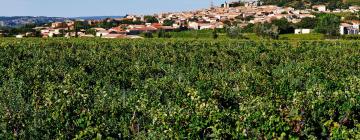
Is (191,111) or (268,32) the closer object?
(191,111)

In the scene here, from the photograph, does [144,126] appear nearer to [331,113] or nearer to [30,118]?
[30,118]

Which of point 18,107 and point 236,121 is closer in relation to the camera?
point 236,121

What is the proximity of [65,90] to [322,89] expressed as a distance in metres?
7.01

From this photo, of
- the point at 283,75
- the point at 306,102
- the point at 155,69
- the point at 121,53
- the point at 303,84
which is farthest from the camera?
the point at 121,53

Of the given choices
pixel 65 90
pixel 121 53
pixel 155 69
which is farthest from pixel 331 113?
pixel 121 53

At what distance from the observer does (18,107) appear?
14117 mm

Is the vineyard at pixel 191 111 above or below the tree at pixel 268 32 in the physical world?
above

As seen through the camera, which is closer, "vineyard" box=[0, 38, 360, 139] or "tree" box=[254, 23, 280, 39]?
"vineyard" box=[0, 38, 360, 139]

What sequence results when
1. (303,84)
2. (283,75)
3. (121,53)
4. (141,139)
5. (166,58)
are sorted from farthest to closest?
(121,53) → (166,58) → (283,75) → (303,84) → (141,139)

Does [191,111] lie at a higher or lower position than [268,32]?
higher

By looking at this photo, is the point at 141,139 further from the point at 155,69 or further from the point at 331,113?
the point at 155,69

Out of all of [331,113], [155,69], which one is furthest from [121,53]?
[331,113]

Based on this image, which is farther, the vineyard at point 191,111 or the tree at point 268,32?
the tree at point 268,32

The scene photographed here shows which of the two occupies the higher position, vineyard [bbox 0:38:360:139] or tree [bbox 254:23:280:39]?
vineyard [bbox 0:38:360:139]
